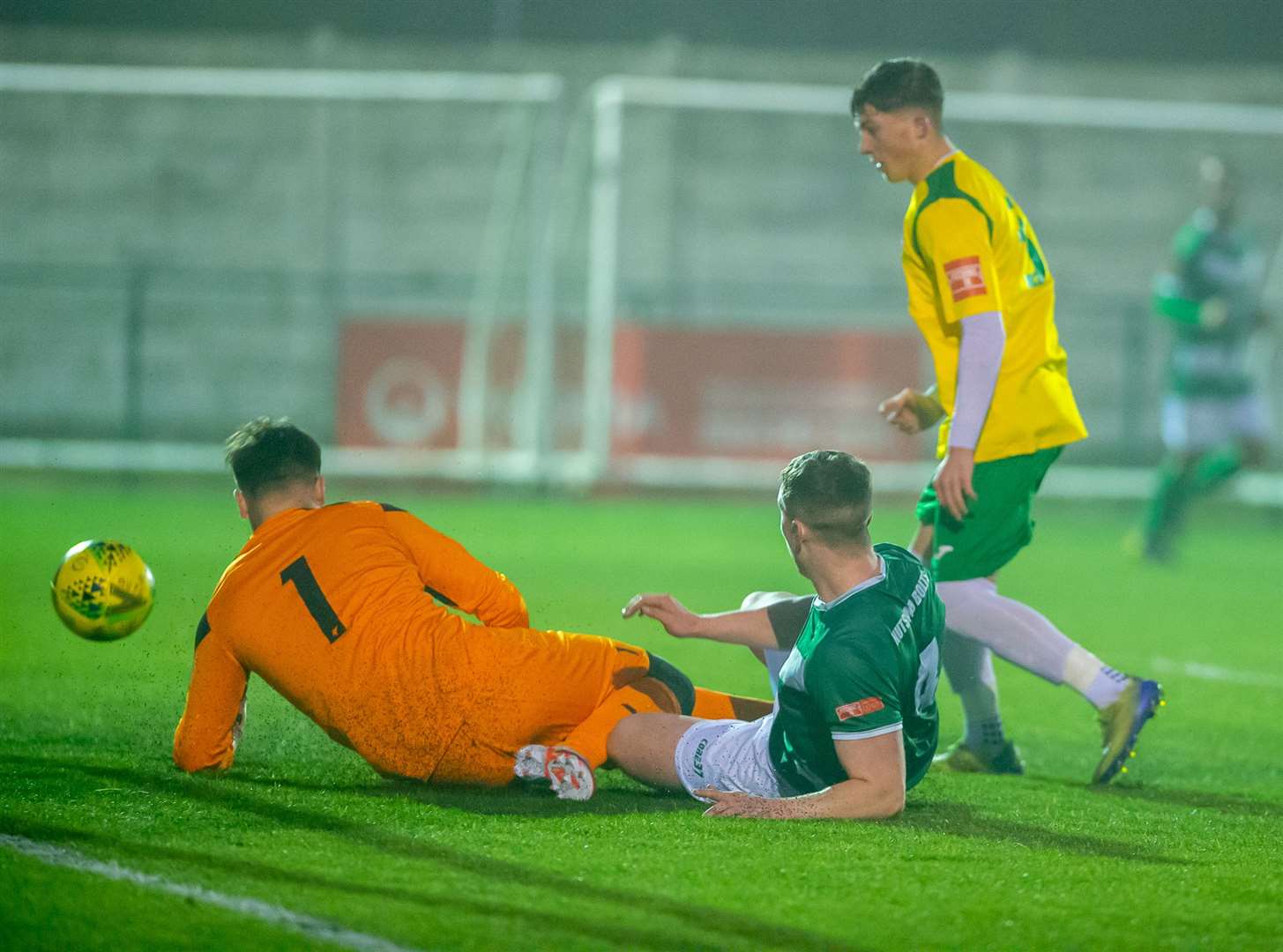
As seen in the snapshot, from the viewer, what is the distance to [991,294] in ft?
15.6

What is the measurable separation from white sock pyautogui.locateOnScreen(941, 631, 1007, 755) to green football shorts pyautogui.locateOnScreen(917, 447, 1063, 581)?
23cm

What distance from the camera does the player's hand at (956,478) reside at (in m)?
4.73

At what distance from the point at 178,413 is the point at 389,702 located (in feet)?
39.8

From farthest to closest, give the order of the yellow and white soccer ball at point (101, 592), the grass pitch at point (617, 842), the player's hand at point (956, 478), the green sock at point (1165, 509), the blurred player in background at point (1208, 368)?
the blurred player in background at point (1208, 368), the green sock at point (1165, 509), the yellow and white soccer ball at point (101, 592), the player's hand at point (956, 478), the grass pitch at point (617, 842)

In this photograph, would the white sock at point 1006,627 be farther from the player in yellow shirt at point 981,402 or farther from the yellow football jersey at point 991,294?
the yellow football jersey at point 991,294

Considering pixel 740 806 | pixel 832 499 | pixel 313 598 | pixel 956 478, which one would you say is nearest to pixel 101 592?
pixel 313 598

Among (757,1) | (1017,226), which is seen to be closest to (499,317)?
(757,1)

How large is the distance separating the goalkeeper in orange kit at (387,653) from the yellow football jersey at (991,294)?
1.27 meters

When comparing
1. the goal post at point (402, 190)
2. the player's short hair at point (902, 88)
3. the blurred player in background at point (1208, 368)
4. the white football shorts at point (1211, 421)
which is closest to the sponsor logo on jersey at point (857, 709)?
the player's short hair at point (902, 88)

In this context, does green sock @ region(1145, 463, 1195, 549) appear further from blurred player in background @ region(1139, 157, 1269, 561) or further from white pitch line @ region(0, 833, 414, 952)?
white pitch line @ region(0, 833, 414, 952)

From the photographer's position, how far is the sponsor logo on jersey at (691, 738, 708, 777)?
4316 mm

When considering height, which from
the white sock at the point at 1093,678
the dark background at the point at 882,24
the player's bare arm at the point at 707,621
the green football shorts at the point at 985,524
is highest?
the dark background at the point at 882,24

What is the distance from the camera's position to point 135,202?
54.9ft

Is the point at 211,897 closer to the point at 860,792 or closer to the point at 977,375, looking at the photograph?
the point at 860,792
